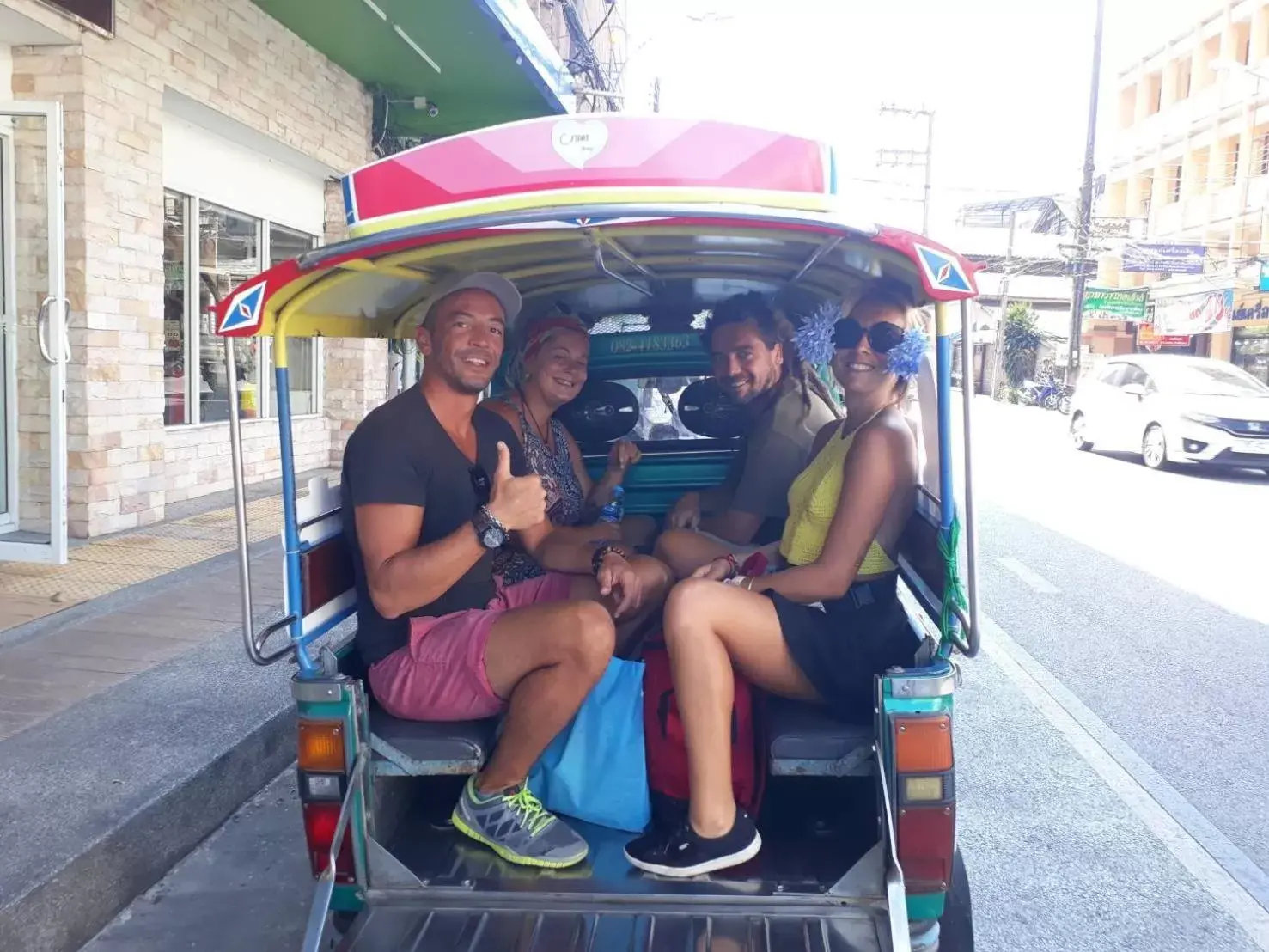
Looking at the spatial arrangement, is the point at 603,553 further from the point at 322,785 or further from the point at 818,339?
the point at 322,785

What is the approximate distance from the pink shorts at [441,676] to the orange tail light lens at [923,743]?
1.04 meters

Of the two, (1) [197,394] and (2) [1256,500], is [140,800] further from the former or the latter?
(2) [1256,500]

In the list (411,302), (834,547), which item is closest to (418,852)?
(834,547)

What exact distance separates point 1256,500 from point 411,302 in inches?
455

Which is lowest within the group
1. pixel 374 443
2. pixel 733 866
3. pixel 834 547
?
pixel 733 866

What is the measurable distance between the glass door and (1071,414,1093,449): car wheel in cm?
1532

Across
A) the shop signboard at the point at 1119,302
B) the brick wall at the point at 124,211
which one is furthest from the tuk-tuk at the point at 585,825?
the shop signboard at the point at 1119,302

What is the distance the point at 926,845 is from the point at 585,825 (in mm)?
934

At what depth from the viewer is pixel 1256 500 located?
11.9 meters

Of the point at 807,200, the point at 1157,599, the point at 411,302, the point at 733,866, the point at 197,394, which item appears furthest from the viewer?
the point at 197,394

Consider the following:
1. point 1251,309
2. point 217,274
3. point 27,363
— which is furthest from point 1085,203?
point 27,363

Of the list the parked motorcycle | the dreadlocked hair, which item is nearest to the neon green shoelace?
the dreadlocked hair

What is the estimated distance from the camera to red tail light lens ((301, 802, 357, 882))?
251 centimetres

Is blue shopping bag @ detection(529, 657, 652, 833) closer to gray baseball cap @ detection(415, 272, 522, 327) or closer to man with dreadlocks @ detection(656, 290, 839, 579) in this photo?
man with dreadlocks @ detection(656, 290, 839, 579)
